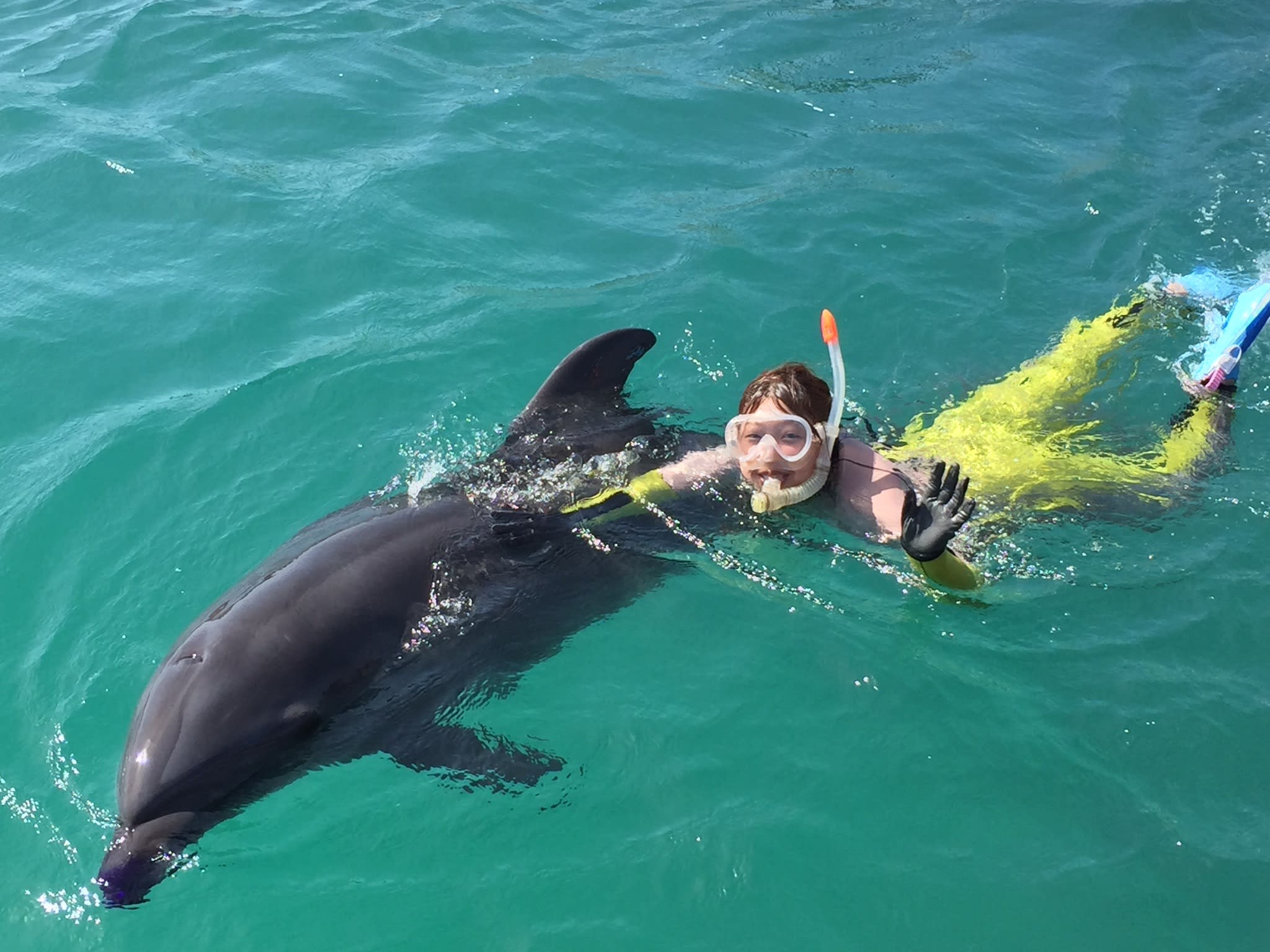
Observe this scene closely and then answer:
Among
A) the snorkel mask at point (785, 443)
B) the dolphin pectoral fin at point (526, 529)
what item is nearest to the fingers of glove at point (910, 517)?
the snorkel mask at point (785, 443)

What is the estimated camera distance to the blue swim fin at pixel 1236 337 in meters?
6.61

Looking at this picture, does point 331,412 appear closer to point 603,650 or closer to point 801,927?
point 603,650

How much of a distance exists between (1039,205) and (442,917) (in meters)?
8.04

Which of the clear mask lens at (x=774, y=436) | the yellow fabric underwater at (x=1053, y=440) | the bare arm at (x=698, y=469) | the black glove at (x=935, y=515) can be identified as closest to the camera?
the black glove at (x=935, y=515)

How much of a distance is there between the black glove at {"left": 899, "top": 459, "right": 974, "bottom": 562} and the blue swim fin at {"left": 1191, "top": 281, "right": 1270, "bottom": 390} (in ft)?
10.2

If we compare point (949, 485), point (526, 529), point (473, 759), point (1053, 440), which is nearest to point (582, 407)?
point (526, 529)

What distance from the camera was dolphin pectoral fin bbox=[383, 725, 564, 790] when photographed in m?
4.97

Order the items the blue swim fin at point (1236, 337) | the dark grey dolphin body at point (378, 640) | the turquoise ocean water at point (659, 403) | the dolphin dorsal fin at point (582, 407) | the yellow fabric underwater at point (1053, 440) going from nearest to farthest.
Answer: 1. the dark grey dolphin body at point (378, 640)
2. the turquoise ocean water at point (659, 403)
3. the dolphin dorsal fin at point (582, 407)
4. the yellow fabric underwater at point (1053, 440)
5. the blue swim fin at point (1236, 337)

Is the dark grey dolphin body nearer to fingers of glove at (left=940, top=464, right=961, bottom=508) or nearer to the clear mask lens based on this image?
the clear mask lens

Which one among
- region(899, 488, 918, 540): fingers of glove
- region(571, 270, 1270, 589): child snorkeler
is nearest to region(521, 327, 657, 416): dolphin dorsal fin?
region(571, 270, 1270, 589): child snorkeler

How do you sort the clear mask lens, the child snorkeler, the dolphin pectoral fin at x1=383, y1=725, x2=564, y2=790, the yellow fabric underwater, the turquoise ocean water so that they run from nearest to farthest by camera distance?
the turquoise ocean water → the dolphin pectoral fin at x1=383, y1=725, x2=564, y2=790 → the child snorkeler → the clear mask lens → the yellow fabric underwater

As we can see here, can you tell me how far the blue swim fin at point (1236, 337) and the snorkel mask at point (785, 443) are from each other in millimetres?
2926

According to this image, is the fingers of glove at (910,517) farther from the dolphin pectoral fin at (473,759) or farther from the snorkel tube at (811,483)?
the dolphin pectoral fin at (473,759)

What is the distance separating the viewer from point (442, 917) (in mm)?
4629
